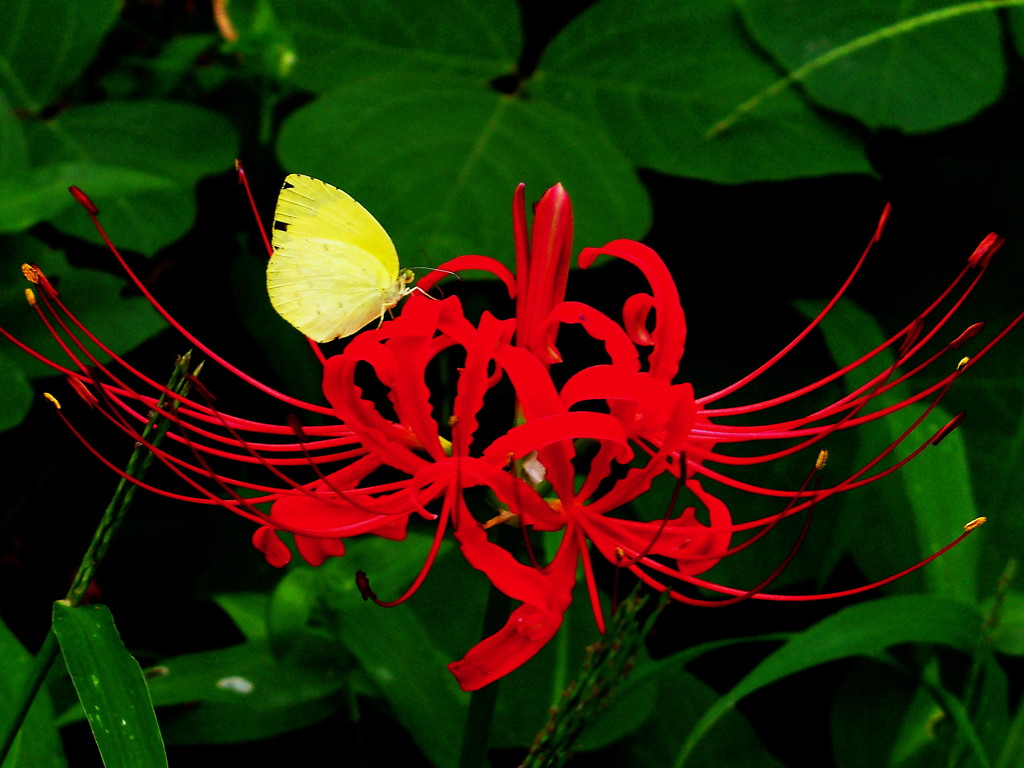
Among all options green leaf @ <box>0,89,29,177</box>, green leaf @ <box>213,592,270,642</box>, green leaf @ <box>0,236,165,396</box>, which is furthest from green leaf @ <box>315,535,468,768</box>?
green leaf @ <box>0,89,29,177</box>

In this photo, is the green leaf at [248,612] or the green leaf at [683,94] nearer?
the green leaf at [248,612]

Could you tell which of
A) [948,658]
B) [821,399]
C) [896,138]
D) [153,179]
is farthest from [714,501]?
[896,138]

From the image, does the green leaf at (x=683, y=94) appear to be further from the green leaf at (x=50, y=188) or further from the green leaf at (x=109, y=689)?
the green leaf at (x=109, y=689)

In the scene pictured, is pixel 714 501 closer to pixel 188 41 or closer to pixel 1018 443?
pixel 1018 443

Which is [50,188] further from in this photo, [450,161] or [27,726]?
[27,726]

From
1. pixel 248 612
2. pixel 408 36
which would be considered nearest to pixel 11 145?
pixel 408 36

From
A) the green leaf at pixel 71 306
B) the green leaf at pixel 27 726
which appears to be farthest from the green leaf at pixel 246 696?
the green leaf at pixel 71 306

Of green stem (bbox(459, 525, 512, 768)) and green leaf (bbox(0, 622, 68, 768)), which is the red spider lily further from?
green leaf (bbox(0, 622, 68, 768))
